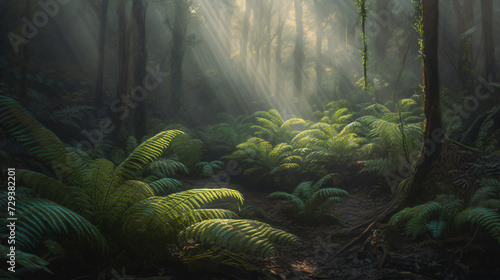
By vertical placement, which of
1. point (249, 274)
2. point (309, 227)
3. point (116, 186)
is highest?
point (116, 186)

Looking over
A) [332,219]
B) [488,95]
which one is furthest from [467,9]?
[332,219]

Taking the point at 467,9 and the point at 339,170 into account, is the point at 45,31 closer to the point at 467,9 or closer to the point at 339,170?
the point at 339,170

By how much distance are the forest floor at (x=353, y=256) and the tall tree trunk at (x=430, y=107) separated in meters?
0.65

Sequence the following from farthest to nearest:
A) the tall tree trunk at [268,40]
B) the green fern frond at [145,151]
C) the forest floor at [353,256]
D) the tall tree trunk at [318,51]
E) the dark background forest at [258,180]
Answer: the tall tree trunk at [268,40]
the tall tree trunk at [318,51]
the green fern frond at [145,151]
the forest floor at [353,256]
the dark background forest at [258,180]

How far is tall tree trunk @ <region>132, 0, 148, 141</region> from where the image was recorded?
7.91 meters

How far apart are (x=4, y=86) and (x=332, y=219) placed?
10076 millimetres

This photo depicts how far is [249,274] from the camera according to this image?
2.28 m

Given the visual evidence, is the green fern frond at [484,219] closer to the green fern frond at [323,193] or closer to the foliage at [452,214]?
the foliage at [452,214]

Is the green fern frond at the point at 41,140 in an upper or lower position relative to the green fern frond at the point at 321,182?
upper

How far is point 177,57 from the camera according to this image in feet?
38.1

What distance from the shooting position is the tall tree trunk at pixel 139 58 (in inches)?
311

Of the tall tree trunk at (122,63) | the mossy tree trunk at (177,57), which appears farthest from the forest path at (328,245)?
the mossy tree trunk at (177,57)

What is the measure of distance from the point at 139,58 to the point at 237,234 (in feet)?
23.8

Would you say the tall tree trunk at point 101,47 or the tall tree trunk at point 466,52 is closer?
the tall tree trunk at point 466,52
